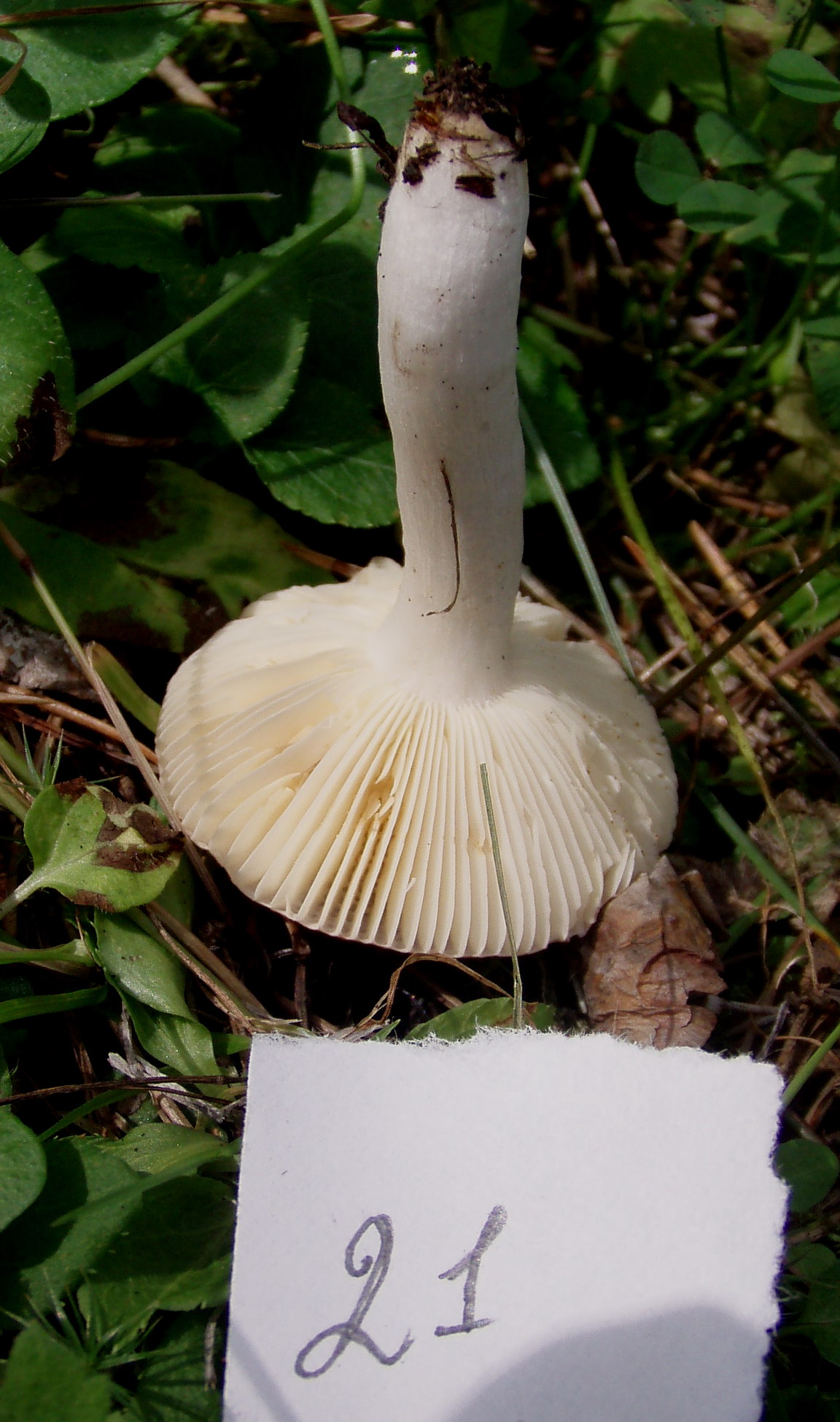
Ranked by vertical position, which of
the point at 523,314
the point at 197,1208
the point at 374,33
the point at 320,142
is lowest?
the point at 197,1208

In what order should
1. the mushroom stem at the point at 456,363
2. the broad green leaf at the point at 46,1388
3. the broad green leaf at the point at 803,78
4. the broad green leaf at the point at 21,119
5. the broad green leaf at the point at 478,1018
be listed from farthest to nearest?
1. the broad green leaf at the point at 803,78
2. the broad green leaf at the point at 21,119
3. the broad green leaf at the point at 478,1018
4. the mushroom stem at the point at 456,363
5. the broad green leaf at the point at 46,1388

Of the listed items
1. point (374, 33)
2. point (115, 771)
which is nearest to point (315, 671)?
point (115, 771)

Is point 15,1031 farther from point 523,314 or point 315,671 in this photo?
point 523,314

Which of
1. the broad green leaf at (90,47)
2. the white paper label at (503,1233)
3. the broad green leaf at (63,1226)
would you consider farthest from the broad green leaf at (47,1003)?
the broad green leaf at (90,47)

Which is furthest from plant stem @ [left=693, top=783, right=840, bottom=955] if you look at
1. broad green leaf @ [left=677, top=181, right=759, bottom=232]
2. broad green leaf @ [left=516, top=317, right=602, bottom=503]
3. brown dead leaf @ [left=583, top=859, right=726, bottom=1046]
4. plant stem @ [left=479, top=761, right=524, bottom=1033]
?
broad green leaf @ [left=677, top=181, right=759, bottom=232]

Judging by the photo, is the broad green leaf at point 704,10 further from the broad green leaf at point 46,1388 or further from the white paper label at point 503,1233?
the broad green leaf at point 46,1388

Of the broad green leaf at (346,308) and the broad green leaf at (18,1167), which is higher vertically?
the broad green leaf at (346,308)

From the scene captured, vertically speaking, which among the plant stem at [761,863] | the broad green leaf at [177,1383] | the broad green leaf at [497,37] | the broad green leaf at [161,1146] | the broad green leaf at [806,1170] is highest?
the broad green leaf at [497,37]
